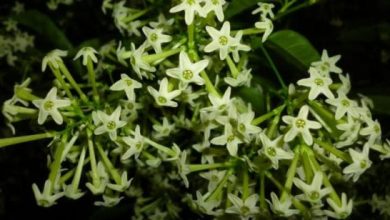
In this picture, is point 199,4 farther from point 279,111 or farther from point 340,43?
point 340,43

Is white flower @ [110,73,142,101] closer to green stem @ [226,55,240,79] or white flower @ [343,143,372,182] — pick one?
green stem @ [226,55,240,79]

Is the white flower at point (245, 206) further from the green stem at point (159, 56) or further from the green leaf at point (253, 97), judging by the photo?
the green stem at point (159, 56)

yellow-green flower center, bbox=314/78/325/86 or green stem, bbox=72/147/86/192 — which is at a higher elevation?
yellow-green flower center, bbox=314/78/325/86

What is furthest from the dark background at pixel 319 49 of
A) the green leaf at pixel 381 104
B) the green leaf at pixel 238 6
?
the green leaf at pixel 238 6

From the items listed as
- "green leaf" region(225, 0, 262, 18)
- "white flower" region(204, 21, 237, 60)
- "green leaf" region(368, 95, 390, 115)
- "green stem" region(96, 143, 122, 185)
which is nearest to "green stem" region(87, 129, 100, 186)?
"green stem" region(96, 143, 122, 185)

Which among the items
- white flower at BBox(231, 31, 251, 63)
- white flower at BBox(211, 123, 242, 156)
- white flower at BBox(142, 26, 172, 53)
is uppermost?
white flower at BBox(142, 26, 172, 53)

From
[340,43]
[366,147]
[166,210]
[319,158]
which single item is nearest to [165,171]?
[166,210]
